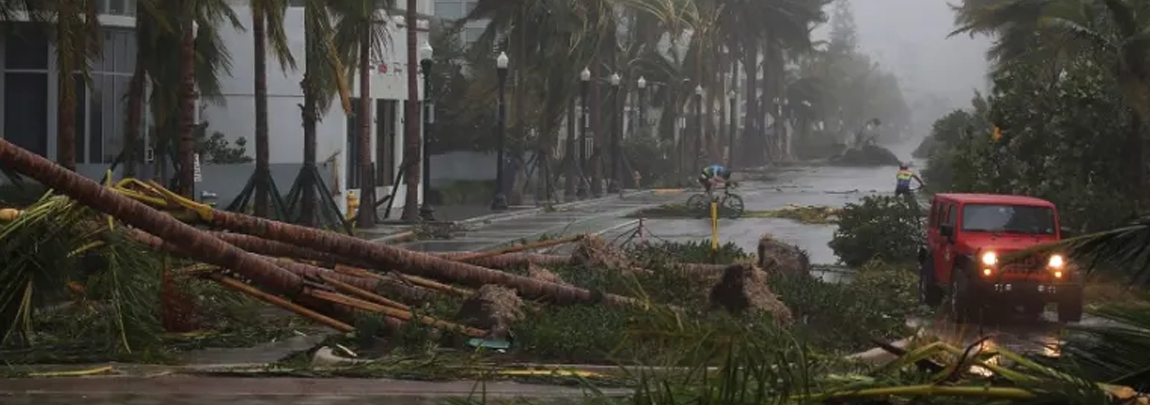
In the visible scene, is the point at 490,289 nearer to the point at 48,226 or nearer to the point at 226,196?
the point at 48,226

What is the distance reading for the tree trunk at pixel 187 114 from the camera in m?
32.9

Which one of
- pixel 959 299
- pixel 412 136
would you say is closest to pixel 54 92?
pixel 412 136

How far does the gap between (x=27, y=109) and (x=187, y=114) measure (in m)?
11.1

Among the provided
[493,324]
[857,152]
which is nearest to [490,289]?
[493,324]

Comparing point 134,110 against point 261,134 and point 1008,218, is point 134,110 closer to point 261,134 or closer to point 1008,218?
point 261,134

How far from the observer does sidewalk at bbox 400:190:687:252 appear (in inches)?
1495

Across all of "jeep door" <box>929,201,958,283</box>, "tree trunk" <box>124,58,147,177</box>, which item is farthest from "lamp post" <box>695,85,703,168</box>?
"jeep door" <box>929,201,958,283</box>

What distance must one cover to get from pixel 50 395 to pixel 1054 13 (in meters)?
23.4

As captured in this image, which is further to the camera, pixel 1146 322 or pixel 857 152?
pixel 857 152

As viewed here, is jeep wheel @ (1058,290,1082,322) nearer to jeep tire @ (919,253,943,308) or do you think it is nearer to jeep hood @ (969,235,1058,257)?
jeep hood @ (969,235,1058,257)

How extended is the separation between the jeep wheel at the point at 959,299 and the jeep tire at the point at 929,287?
1.21 m

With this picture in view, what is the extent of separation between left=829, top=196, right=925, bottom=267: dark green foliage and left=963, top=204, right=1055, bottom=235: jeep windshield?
291 inches

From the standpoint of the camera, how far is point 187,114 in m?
33.6

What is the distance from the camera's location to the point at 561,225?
46188 mm
